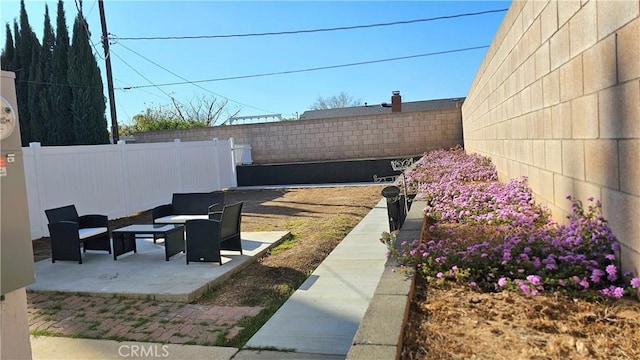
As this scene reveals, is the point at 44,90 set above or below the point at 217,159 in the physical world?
above

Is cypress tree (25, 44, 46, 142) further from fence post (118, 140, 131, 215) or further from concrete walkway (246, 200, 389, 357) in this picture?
concrete walkway (246, 200, 389, 357)

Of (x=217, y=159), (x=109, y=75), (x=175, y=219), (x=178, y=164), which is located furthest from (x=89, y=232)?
(x=109, y=75)

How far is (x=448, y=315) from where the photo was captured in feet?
8.98

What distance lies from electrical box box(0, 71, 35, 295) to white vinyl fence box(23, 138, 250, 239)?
7006mm

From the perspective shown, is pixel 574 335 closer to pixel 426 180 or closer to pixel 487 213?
pixel 487 213

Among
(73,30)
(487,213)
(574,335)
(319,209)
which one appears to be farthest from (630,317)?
(73,30)

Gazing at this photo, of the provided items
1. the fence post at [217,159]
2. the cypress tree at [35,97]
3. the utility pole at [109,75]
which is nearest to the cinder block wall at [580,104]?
the fence post at [217,159]

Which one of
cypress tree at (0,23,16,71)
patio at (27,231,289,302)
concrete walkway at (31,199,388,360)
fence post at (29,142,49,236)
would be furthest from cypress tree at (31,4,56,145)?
concrete walkway at (31,199,388,360)

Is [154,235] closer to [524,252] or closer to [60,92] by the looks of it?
[524,252]

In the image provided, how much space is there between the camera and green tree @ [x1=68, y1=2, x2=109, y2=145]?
18.2 metres

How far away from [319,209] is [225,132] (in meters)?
12.0

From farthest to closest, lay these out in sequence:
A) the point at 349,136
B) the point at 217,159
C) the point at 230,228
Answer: the point at 349,136 → the point at 217,159 → the point at 230,228

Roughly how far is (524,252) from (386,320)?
1283mm

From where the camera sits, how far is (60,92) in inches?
727
